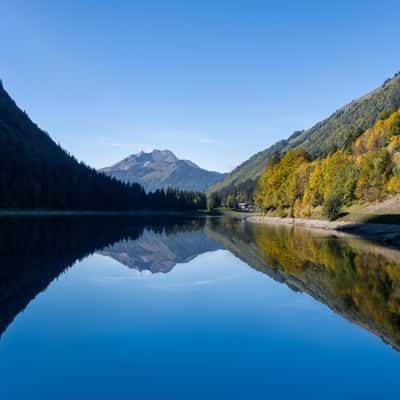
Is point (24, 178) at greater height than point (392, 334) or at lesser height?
greater

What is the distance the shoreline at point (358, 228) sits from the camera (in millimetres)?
58312

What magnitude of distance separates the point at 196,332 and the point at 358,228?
2730 inches

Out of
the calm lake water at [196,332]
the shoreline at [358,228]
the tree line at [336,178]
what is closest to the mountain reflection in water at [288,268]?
the calm lake water at [196,332]

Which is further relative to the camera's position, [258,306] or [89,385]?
[258,306]

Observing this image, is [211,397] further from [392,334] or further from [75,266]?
[75,266]

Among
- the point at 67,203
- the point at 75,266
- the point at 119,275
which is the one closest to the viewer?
the point at 119,275

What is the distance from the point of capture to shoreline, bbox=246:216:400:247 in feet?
191

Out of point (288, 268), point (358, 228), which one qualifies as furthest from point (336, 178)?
point (288, 268)

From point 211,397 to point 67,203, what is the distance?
507 ft

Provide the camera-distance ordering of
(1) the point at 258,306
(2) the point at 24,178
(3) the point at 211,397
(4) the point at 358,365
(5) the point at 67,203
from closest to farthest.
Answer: (3) the point at 211,397
(4) the point at 358,365
(1) the point at 258,306
(2) the point at 24,178
(5) the point at 67,203

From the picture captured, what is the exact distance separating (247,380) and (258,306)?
933cm

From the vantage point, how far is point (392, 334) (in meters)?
15.9

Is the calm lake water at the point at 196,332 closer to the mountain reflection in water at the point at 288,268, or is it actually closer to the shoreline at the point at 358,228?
the mountain reflection in water at the point at 288,268

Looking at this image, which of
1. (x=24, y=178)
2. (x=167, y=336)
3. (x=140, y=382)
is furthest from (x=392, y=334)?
(x=24, y=178)
